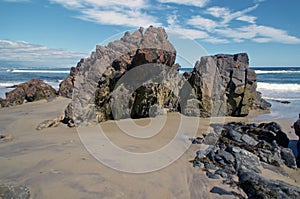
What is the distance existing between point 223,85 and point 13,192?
9346 mm

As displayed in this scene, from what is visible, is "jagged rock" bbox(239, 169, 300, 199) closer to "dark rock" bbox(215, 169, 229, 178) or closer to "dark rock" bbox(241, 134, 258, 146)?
"dark rock" bbox(215, 169, 229, 178)

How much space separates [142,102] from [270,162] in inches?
179

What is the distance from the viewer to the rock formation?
7723 millimetres

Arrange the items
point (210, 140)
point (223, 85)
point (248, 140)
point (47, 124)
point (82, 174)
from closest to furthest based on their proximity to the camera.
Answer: point (82, 174), point (210, 140), point (248, 140), point (47, 124), point (223, 85)

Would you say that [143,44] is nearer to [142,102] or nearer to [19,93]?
[142,102]

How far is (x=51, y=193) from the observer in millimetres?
3316

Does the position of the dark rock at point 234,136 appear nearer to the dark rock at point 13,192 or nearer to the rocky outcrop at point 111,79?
the rocky outcrop at point 111,79

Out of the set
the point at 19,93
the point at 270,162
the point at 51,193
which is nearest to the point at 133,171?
the point at 51,193

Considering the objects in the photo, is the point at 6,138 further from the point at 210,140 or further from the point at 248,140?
the point at 248,140

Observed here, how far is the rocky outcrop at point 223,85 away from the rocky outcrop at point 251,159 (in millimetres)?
2987

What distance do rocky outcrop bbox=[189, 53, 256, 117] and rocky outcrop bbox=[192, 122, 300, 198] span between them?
2.99m

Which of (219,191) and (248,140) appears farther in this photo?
(248,140)

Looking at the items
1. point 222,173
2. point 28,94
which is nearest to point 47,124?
point 222,173

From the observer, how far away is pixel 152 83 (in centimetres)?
860
